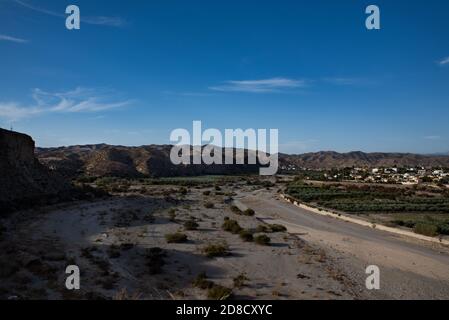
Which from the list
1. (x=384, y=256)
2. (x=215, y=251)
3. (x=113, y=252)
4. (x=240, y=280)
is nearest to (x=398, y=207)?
(x=384, y=256)

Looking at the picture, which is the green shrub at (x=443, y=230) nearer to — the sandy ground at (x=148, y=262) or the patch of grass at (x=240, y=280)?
the sandy ground at (x=148, y=262)

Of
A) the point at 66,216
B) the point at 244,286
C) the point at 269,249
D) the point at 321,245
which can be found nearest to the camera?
the point at 244,286

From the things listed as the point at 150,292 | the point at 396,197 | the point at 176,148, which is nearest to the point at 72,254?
the point at 150,292

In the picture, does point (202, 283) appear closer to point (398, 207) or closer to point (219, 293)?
point (219, 293)

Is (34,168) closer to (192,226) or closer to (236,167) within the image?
(192,226)

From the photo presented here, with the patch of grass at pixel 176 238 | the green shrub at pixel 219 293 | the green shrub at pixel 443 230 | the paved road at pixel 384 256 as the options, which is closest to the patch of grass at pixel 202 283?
the green shrub at pixel 219 293

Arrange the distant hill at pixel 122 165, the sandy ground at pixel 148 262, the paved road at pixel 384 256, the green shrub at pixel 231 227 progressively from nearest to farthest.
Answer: the sandy ground at pixel 148 262 < the paved road at pixel 384 256 < the green shrub at pixel 231 227 < the distant hill at pixel 122 165

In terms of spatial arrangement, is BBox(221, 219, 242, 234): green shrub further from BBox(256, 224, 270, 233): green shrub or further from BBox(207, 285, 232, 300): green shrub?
BBox(207, 285, 232, 300): green shrub
